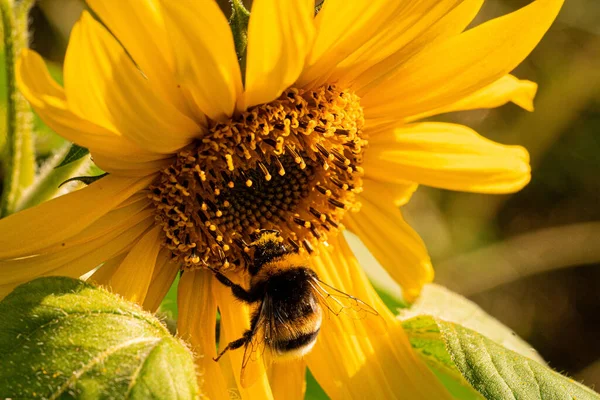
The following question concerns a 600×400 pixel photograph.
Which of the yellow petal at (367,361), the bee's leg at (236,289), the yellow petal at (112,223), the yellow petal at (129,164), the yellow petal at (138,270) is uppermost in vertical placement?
the yellow petal at (129,164)

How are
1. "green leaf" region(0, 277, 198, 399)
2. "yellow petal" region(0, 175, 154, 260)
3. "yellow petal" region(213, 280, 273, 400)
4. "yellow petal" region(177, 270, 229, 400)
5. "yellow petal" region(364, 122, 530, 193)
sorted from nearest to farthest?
"green leaf" region(0, 277, 198, 399) → "yellow petal" region(0, 175, 154, 260) → "yellow petal" region(177, 270, 229, 400) → "yellow petal" region(213, 280, 273, 400) → "yellow petal" region(364, 122, 530, 193)

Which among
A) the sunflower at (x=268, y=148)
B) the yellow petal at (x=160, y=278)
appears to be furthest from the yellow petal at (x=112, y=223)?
the yellow petal at (x=160, y=278)

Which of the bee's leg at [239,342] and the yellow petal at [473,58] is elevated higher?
the yellow petal at [473,58]

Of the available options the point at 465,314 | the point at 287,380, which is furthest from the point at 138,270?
the point at 465,314

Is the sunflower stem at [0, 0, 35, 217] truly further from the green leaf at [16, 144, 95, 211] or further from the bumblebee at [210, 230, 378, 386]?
the bumblebee at [210, 230, 378, 386]

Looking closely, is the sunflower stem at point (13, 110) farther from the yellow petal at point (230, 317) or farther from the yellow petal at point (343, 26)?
the yellow petal at point (343, 26)

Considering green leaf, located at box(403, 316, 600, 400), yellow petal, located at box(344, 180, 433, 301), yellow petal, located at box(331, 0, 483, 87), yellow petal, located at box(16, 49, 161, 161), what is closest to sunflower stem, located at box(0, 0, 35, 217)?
yellow petal, located at box(16, 49, 161, 161)

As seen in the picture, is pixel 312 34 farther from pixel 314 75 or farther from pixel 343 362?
pixel 343 362
